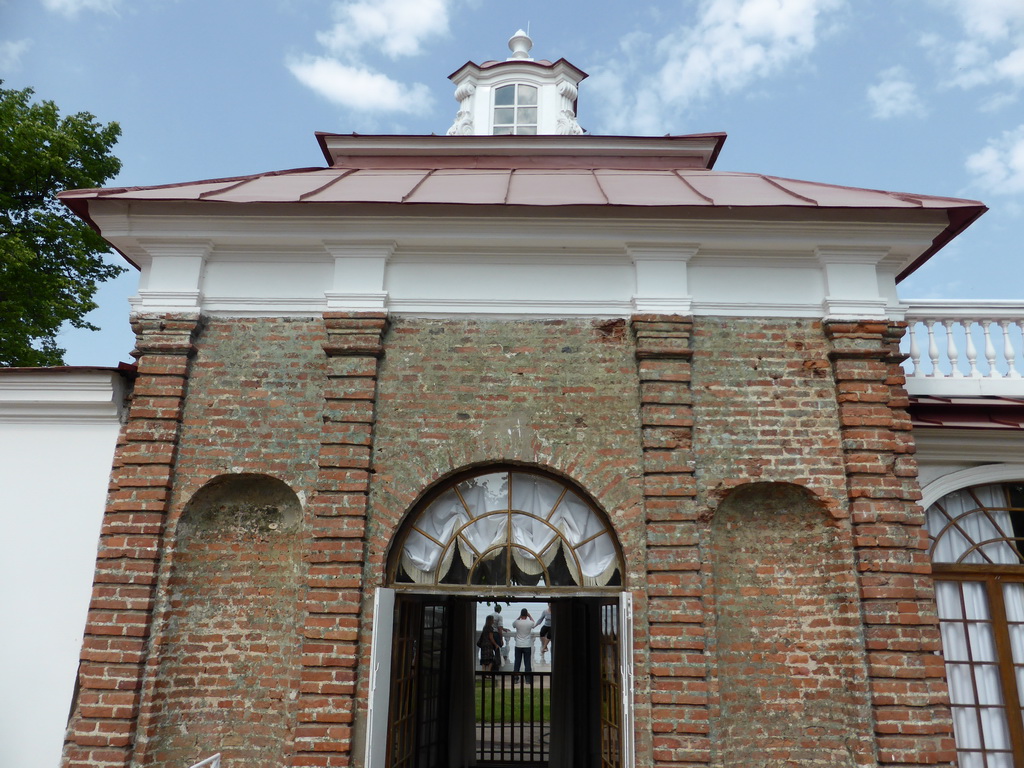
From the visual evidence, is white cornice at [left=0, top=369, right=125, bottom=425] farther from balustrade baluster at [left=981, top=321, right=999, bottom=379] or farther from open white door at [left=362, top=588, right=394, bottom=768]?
balustrade baluster at [left=981, top=321, right=999, bottom=379]

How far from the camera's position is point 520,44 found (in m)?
11.6

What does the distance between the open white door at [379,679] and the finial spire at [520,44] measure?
29.5 feet

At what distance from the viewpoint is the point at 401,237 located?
6.32m

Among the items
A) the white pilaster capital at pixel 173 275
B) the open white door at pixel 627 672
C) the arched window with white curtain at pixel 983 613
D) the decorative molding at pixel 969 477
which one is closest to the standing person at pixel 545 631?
the arched window with white curtain at pixel 983 613

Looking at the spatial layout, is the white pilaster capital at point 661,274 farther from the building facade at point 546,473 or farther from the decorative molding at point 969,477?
the decorative molding at point 969,477

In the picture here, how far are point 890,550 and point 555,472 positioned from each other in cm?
268

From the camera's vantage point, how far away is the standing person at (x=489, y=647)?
1457 centimetres

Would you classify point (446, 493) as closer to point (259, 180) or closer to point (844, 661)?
point (844, 661)

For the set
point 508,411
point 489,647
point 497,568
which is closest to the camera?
point 497,568

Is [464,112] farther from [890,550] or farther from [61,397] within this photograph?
[890,550]

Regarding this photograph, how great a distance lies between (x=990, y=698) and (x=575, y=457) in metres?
4.37

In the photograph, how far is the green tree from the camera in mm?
12133

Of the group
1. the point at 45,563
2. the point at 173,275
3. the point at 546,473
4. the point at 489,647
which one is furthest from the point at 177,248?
the point at 489,647

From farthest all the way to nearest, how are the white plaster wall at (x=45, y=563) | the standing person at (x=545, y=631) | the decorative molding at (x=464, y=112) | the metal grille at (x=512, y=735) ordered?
the standing person at (x=545, y=631)
the decorative molding at (x=464, y=112)
the metal grille at (x=512, y=735)
the white plaster wall at (x=45, y=563)
